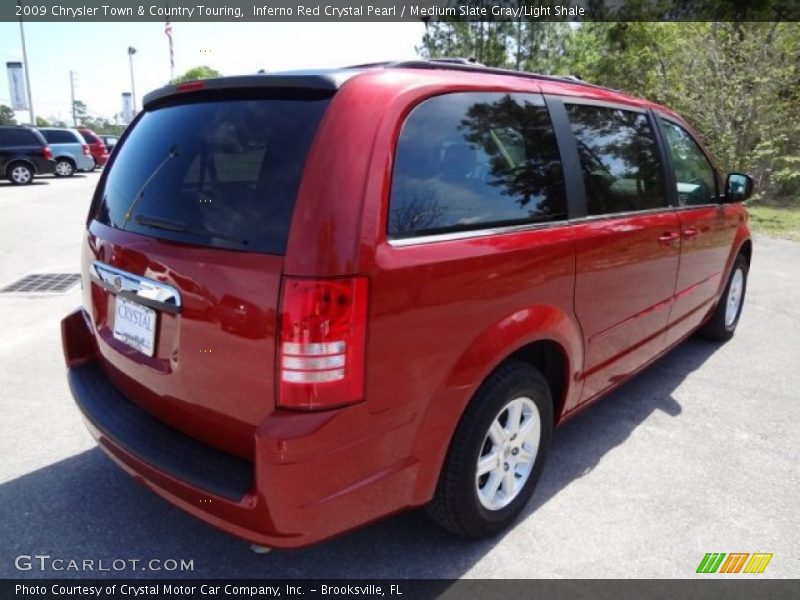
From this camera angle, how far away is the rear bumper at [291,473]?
68.4 inches

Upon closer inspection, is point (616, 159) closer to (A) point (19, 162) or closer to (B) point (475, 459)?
(B) point (475, 459)

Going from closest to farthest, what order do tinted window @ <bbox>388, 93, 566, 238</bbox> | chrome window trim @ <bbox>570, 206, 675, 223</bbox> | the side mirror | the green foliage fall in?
tinted window @ <bbox>388, 93, 566, 238</bbox>, chrome window trim @ <bbox>570, 206, 675, 223</bbox>, the side mirror, the green foliage

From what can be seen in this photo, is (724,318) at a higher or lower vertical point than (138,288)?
lower

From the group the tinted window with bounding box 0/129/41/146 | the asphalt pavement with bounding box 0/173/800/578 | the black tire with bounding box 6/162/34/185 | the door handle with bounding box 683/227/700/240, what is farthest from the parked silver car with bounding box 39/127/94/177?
the door handle with bounding box 683/227/700/240

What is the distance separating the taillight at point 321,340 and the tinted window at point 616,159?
1510 mm

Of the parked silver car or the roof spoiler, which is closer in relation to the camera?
the roof spoiler

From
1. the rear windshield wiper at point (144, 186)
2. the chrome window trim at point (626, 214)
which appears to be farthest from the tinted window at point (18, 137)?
the chrome window trim at point (626, 214)

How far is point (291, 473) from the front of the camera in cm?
173

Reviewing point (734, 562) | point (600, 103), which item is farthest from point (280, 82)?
point (734, 562)

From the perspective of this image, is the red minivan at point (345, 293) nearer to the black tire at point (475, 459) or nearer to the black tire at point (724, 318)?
the black tire at point (475, 459)

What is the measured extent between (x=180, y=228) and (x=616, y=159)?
2221 mm

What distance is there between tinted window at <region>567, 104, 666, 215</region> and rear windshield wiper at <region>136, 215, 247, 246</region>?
170 cm

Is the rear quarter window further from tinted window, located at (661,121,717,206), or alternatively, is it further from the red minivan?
tinted window, located at (661,121,717,206)

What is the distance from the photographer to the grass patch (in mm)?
10883
